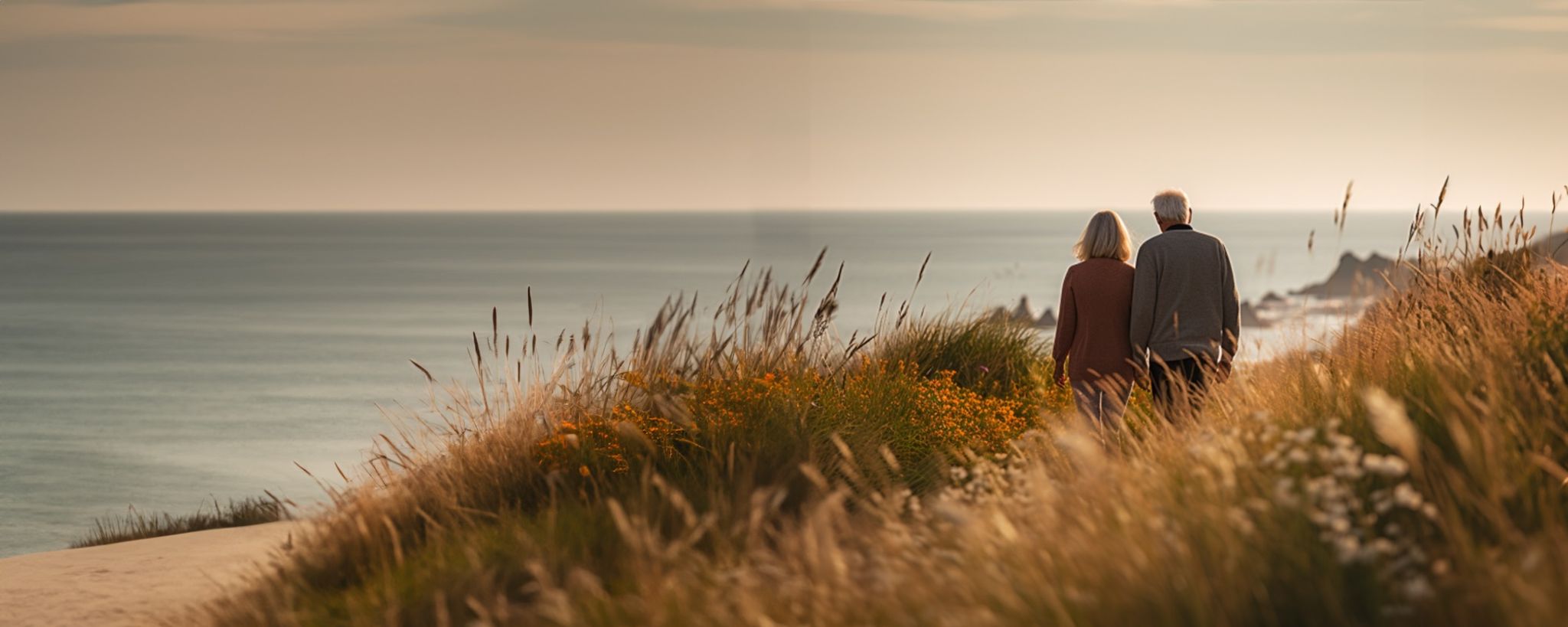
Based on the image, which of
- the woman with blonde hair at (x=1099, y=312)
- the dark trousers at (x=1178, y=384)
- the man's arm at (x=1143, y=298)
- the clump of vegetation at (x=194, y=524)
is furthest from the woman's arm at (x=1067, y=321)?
the clump of vegetation at (x=194, y=524)

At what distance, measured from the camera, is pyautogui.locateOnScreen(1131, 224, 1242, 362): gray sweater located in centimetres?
756

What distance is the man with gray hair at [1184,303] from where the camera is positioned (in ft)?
24.8

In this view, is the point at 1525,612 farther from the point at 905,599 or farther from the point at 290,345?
the point at 290,345

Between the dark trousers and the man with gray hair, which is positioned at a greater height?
the man with gray hair

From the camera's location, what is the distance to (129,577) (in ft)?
26.0

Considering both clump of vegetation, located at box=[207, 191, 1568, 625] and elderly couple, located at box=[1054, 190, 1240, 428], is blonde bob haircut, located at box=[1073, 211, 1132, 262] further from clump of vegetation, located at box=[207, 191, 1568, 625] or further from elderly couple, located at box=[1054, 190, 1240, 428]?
clump of vegetation, located at box=[207, 191, 1568, 625]

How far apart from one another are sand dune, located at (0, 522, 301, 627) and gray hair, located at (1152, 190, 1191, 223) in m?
5.48

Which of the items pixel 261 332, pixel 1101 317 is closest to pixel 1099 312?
pixel 1101 317

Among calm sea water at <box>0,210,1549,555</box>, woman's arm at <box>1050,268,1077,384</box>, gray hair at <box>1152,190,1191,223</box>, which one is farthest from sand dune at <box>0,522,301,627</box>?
gray hair at <box>1152,190,1191,223</box>

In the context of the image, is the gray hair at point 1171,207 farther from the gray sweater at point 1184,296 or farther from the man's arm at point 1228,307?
the man's arm at point 1228,307

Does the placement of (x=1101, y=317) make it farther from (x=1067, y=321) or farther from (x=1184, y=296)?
(x=1184, y=296)

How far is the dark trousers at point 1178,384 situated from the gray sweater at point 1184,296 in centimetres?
10

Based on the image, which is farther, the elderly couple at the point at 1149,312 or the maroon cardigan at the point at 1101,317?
the maroon cardigan at the point at 1101,317

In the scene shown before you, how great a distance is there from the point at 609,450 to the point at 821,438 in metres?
1.19
